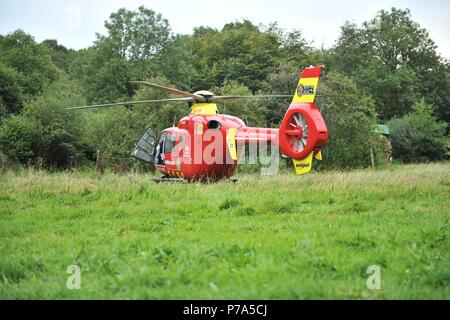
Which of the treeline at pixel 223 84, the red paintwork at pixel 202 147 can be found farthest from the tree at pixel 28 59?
the red paintwork at pixel 202 147

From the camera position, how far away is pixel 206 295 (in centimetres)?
536

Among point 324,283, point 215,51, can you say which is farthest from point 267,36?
point 324,283

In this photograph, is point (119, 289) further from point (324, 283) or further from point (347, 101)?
point (347, 101)

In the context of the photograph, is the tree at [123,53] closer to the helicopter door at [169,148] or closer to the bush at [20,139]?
the bush at [20,139]

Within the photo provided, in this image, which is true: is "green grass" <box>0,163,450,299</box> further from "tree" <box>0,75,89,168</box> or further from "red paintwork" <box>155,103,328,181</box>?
"tree" <box>0,75,89,168</box>

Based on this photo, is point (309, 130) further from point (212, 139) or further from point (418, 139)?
point (418, 139)

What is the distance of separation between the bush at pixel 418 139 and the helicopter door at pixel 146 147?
36.2m

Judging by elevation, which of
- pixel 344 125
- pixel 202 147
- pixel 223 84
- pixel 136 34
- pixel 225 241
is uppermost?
pixel 136 34

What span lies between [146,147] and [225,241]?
13022mm

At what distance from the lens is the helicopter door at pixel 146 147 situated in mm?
20047

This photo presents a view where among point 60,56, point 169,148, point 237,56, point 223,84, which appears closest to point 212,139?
point 169,148

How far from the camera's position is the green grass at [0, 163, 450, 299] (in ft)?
18.7

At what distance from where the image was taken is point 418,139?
165ft

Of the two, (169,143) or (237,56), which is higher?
(237,56)
